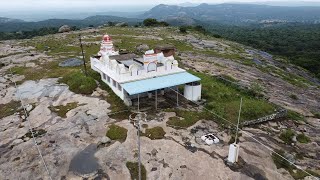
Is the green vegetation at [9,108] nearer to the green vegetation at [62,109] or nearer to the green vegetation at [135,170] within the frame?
the green vegetation at [62,109]

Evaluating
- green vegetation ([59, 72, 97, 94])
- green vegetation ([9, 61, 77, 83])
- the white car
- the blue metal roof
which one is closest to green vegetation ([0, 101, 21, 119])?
green vegetation ([59, 72, 97, 94])

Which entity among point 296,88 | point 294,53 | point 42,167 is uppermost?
point 42,167

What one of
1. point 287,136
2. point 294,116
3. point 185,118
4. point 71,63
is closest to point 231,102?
point 294,116

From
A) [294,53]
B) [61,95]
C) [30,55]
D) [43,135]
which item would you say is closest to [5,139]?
[43,135]

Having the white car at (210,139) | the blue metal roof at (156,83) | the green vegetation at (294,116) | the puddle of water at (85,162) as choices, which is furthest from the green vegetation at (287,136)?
the puddle of water at (85,162)

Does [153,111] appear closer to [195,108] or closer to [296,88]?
[195,108]

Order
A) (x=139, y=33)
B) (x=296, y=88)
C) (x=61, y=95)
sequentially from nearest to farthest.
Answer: (x=61, y=95), (x=296, y=88), (x=139, y=33)
